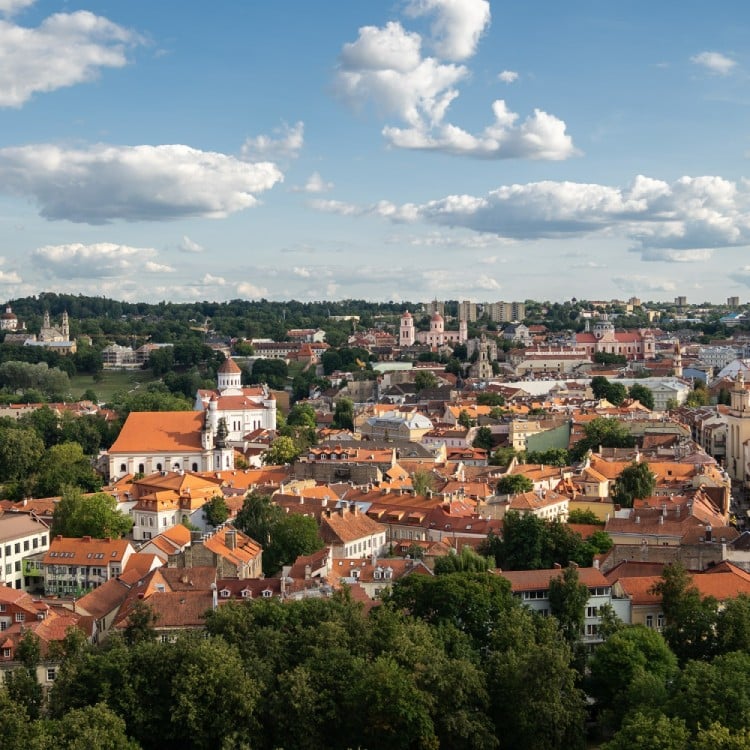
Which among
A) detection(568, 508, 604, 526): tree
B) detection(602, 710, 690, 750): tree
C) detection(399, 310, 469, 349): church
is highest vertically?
detection(399, 310, 469, 349): church

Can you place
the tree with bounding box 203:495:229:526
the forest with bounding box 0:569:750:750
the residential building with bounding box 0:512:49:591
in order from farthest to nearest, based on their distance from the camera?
the tree with bounding box 203:495:229:526
the residential building with bounding box 0:512:49:591
the forest with bounding box 0:569:750:750

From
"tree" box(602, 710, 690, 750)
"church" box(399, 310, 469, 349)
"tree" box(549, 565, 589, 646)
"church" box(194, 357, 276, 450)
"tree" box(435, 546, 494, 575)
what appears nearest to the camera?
"tree" box(602, 710, 690, 750)

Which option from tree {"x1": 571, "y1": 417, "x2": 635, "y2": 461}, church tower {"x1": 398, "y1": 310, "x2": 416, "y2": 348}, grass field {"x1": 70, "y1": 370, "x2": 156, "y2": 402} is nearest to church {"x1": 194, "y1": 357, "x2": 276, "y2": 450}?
tree {"x1": 571, "y1": 417, "x2": 635, "y2": 461}

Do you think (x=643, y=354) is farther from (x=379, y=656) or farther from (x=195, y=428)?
(x=379, y=656)

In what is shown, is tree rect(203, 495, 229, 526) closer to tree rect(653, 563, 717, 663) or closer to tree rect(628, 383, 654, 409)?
tree rect(653, 563, 717, 663)

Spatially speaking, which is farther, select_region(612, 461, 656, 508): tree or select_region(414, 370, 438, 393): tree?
select_region(414, 370, 438, 393): tree

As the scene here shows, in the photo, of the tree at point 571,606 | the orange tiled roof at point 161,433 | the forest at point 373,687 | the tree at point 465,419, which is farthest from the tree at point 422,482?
the tree at point 465,419

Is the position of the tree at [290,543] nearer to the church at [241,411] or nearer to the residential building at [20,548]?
the residential building at [20,548]
